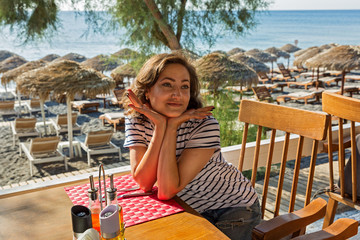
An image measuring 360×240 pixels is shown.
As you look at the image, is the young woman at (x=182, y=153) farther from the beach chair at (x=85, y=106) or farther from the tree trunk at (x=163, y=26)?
the beach chair at (x=85, y=106)

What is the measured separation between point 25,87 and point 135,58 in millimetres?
2982

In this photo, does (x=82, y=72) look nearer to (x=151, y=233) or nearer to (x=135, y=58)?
(x=135, y=58)

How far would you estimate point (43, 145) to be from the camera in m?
7.68

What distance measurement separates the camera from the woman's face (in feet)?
5.16

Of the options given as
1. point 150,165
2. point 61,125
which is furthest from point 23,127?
point 150,165

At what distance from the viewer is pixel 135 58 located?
7.10 metres

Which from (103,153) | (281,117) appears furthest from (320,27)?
(281,117)

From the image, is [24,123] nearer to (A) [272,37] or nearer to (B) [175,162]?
(B) [175,162]

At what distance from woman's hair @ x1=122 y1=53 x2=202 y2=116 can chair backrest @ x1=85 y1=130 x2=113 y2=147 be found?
6.79 m

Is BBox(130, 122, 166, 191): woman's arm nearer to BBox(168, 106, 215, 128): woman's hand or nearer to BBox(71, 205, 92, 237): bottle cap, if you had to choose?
BBox(168, 106, 215, 128): woman's hand

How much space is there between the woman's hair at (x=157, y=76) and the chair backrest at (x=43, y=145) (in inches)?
254

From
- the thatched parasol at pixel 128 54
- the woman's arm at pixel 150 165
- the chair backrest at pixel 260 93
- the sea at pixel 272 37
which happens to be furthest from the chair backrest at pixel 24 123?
the sea at pixel 272 37

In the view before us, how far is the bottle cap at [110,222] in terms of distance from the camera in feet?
2.84

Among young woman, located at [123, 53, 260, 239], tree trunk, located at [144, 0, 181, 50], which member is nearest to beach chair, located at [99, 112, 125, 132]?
tree trunk, located at [144, 0, 181, 50]
